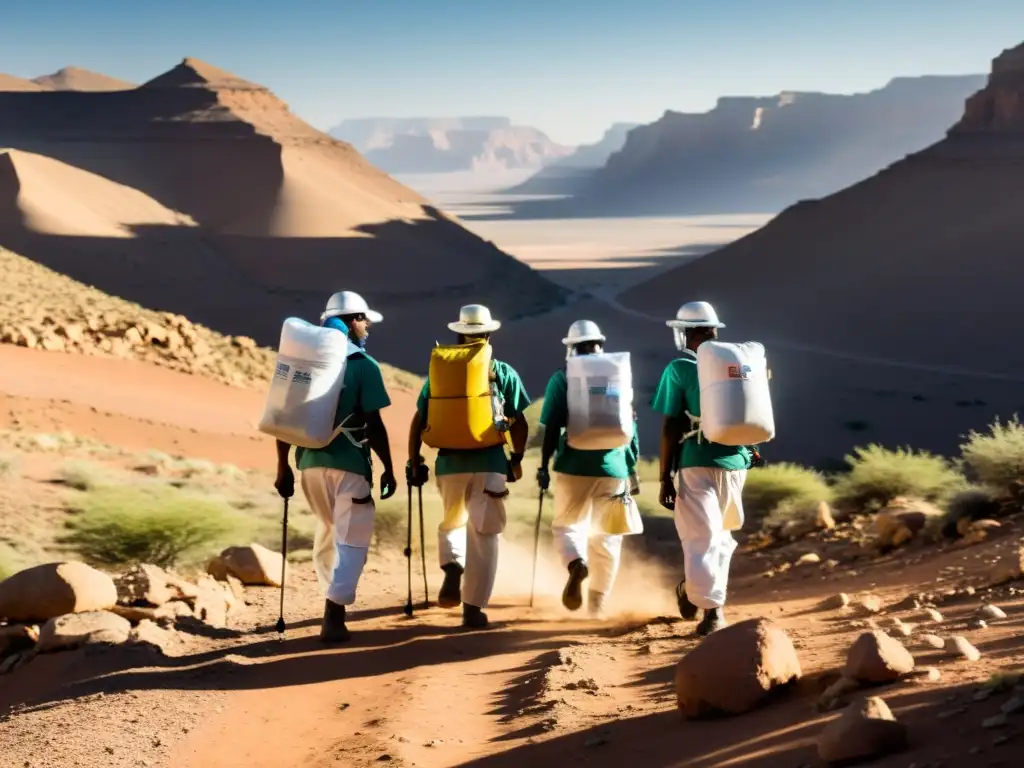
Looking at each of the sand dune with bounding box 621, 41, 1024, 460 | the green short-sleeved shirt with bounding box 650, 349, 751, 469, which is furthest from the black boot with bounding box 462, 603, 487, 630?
the sand dune with bounding box 621, 41, 1024, 460

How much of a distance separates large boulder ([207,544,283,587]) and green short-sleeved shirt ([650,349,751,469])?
352 cm

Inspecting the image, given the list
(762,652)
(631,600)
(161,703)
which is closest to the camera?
(762,652)

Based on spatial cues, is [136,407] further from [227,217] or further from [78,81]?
[78,81]

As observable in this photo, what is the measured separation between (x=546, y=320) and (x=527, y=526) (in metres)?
36.2

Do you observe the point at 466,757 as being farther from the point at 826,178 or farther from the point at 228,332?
the point at 826,178

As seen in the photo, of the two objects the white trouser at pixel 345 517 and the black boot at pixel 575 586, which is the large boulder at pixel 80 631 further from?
the black boot at pixel 575 586

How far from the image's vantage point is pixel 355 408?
22.9ft

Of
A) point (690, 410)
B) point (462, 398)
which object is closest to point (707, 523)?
point (690, 410)

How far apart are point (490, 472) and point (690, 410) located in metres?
1.28

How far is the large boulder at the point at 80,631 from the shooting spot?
7.00 meters

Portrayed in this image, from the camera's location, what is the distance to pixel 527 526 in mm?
12906

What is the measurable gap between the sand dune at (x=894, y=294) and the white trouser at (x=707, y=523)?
18395 millimetres

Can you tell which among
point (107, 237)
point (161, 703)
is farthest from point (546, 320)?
point (161, 703)

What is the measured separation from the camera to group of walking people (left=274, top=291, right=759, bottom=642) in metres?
6.91
